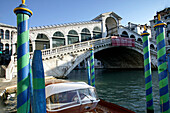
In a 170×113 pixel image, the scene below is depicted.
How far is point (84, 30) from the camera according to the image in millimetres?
18031

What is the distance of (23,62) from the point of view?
1.87 m

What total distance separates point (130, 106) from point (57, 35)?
13.3 m

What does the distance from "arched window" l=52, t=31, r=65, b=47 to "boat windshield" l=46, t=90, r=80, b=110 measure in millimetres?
13771

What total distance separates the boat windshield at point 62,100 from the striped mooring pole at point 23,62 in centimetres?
73

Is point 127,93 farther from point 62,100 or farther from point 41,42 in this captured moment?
point 41,42

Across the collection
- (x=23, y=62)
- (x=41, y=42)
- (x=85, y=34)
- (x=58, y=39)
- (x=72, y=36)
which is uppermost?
(x=85, y=34)

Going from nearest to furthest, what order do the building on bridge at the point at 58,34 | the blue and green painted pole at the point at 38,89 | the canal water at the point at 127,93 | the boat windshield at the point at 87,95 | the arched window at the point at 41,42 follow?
the blue and green painted pole at the point at 38,89, the boat windshield at the point at 87,95, the canal water at the point at 127,93, the building on bridge at the point at 58,34, the arched window at the point at 41,42

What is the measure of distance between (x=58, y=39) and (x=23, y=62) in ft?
47.8

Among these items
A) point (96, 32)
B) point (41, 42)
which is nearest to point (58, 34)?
point (41, 42)

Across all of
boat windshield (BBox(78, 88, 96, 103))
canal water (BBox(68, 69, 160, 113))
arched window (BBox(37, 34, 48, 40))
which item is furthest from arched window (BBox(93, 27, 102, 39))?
boat windshield (BBox(78, 88, 96, 103))

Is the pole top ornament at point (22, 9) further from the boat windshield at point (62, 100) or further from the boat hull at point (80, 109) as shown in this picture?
the boat hull at point (80, 109)

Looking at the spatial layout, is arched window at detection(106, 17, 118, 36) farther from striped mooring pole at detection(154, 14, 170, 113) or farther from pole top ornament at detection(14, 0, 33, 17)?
pole top ornament at detection(14, 0, 33, 17)

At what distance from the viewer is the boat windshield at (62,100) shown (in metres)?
2.47

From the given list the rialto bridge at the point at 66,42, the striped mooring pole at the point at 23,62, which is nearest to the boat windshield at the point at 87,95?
the striped mooring pole at the point at 23,62
